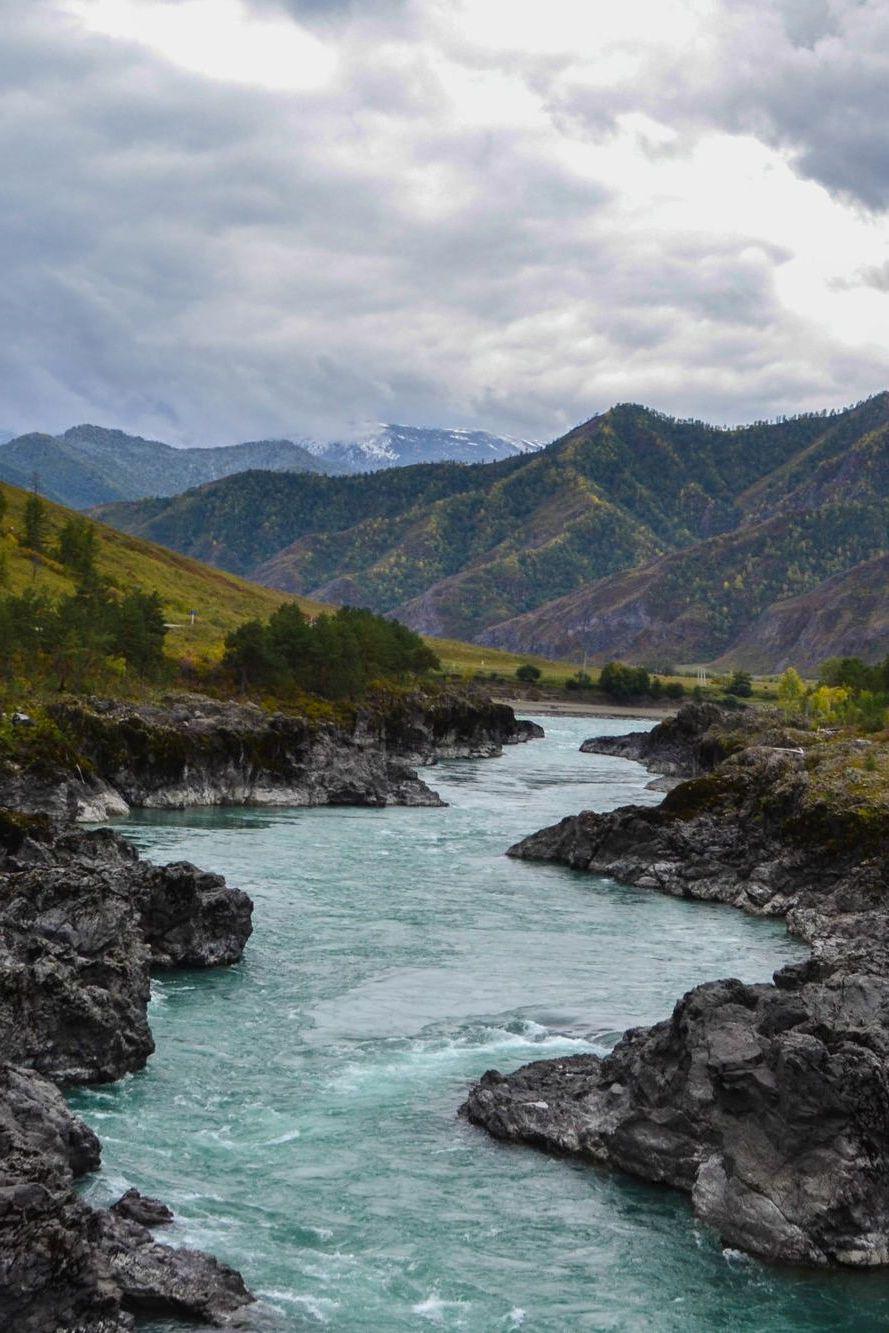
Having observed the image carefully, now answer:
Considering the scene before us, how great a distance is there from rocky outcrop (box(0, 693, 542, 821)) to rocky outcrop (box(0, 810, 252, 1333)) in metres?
27.1

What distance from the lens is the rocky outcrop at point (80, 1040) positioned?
73.0ft

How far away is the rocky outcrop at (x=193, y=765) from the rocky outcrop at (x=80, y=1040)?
27.1 meters

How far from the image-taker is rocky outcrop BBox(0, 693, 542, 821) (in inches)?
3408

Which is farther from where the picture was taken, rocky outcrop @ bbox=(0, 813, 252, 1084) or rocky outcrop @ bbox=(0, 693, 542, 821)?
rocky outcrop @ bbox=(0, 693, 542, 821)

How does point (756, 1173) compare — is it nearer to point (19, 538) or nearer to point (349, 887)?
point (349, 887)

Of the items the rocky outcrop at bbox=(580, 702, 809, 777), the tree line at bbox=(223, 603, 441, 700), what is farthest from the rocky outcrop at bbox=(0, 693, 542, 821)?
the rocky outcrop at bbox=(580, 702, 809, 777)

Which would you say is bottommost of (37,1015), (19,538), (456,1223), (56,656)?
(456,1223)

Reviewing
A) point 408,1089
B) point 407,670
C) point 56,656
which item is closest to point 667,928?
point 408,1089

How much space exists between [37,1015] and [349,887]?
3355cm

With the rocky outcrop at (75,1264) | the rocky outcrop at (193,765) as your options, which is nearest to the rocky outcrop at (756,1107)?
the rocky outcrop at (75,1264)

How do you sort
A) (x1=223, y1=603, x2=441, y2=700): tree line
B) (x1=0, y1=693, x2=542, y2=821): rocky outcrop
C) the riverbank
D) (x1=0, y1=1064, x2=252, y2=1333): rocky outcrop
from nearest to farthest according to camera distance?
(x1=0, y1=1064, x2=252, y2=1333): rocky outcrop, the riverbank, (x1=0, y1=693, x2=542, y2=821): rocky outcrop, (x1=223, y1=603, x2=441, y2=700): tree line

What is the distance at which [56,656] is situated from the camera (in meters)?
123

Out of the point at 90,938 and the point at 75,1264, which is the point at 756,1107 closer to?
the point at 75,1264

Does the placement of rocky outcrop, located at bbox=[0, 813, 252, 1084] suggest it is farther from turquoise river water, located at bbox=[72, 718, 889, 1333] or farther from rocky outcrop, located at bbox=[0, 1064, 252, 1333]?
rocky outcrop, located at bbox=[0, 1064, 252, 1333]
